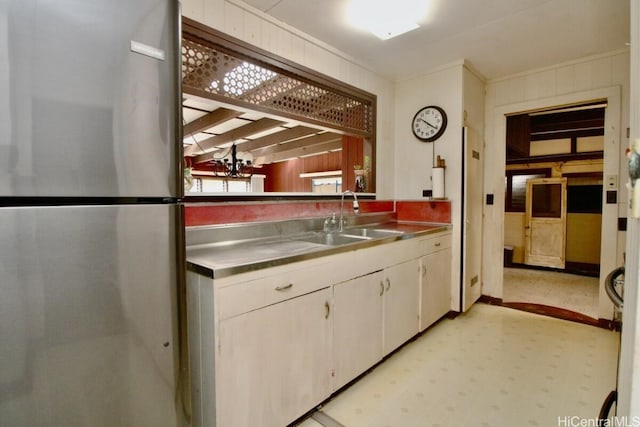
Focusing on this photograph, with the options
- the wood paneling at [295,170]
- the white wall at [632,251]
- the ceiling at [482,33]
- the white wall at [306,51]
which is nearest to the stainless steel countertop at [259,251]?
the white wall at [306,51]

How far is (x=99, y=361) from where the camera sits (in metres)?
0.81

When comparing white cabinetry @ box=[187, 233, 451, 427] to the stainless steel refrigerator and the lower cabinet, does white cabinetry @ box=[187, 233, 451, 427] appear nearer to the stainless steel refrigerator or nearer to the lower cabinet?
the lower cabinet

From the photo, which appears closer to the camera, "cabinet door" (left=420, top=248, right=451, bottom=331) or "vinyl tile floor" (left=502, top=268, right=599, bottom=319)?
"cabinet door" (left=420, top=248, right=451, bottom=331)

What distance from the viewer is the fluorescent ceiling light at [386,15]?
1.98m

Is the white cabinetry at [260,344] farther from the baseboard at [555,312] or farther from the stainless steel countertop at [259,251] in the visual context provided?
the baseboard at [555,312]

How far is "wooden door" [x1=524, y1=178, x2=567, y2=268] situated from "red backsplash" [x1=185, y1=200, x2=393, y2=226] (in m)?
4.11

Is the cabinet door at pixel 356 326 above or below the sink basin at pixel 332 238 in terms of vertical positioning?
below

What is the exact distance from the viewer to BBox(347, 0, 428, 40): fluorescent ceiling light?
1.98 metres

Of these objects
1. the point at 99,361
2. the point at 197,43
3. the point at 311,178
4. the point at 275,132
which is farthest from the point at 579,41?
the point at 311,178

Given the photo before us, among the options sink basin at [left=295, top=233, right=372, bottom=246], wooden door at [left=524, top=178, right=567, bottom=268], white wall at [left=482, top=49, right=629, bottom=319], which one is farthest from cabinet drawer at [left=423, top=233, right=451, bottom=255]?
wooden door at [left=524, top=178, right=567, bottom=268]

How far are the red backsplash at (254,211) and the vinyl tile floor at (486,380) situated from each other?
120 cm

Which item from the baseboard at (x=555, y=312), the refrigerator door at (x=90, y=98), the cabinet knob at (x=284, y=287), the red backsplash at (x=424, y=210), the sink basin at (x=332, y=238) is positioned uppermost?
the refrigerator door at (x=90, y=98)

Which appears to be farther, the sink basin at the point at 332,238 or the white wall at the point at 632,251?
the sink basin at the point at 332,238

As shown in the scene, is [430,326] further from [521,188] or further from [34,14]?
[521,188]
